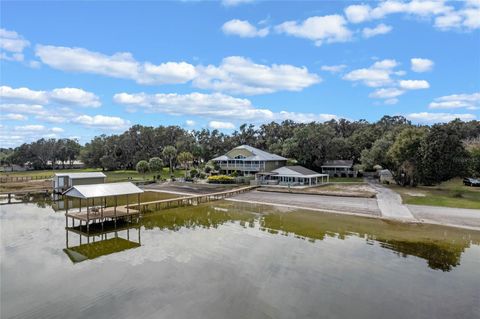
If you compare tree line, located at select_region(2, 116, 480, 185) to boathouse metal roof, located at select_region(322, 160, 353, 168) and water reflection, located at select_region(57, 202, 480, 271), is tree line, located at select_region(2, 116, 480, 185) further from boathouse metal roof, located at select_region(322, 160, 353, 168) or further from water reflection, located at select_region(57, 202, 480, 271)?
water reflection, located at select_region(57, 202, 480, 271)

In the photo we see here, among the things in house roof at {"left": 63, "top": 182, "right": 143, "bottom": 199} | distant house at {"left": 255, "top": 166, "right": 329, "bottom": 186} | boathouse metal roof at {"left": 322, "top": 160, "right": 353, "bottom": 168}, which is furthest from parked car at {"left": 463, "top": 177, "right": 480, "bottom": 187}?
house roof at {"left": 63, "top": 182, "right": 143, "bottom": 199}

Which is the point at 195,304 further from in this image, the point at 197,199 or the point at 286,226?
the point at 197,199

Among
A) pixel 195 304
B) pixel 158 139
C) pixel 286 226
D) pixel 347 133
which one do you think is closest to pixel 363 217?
pixel 286 226

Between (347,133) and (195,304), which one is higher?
(347,133)

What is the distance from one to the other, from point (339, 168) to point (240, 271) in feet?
160

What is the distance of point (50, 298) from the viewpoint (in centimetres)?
1127

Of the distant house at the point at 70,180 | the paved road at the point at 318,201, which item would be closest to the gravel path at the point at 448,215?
the paved road at the point at 318,201

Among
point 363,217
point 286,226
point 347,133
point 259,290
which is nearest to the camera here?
point 259,290

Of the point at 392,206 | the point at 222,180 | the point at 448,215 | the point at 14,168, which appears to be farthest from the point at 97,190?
the point at 14,168

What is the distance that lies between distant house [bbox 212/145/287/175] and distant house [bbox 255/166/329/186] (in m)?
3.35

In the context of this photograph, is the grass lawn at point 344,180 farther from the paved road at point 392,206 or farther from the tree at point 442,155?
the paved road at point 392,206

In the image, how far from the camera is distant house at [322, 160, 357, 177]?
191 feet

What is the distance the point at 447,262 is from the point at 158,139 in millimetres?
66197

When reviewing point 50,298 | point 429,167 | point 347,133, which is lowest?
point 50,298
